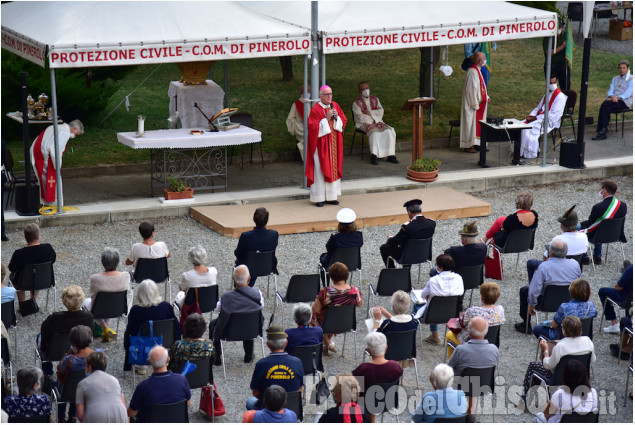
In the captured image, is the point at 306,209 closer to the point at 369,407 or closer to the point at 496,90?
the point at 369,407

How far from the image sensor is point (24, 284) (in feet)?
34.9

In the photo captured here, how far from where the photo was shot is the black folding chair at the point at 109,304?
32.6 feet

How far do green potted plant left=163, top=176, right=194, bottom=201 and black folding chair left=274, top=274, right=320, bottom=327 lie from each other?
4772 mm

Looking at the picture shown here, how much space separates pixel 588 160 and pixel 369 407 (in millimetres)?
10331

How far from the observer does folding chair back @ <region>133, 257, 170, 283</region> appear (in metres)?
10.8

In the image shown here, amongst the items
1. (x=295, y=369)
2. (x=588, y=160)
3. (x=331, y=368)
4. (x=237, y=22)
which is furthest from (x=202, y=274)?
(x=588, y=160)

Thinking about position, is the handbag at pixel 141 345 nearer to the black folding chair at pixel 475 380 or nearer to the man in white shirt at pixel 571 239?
the black folding chair at pixel 475 380

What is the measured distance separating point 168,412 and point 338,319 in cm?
244

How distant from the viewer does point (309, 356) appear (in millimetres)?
8891

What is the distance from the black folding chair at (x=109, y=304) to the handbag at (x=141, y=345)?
0.87 m

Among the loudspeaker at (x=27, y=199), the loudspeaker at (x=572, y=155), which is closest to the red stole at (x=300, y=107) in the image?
the loudspeaker at (x=572, y=155)

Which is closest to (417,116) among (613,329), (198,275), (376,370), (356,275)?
(356,275)

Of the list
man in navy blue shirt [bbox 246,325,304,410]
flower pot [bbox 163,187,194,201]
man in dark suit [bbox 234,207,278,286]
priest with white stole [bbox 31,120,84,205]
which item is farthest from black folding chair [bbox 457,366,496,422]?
priest with white stole [bbox 31,120,84,205]

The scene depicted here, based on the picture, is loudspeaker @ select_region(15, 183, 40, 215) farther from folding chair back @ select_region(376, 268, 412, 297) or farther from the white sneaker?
the white sneaker
